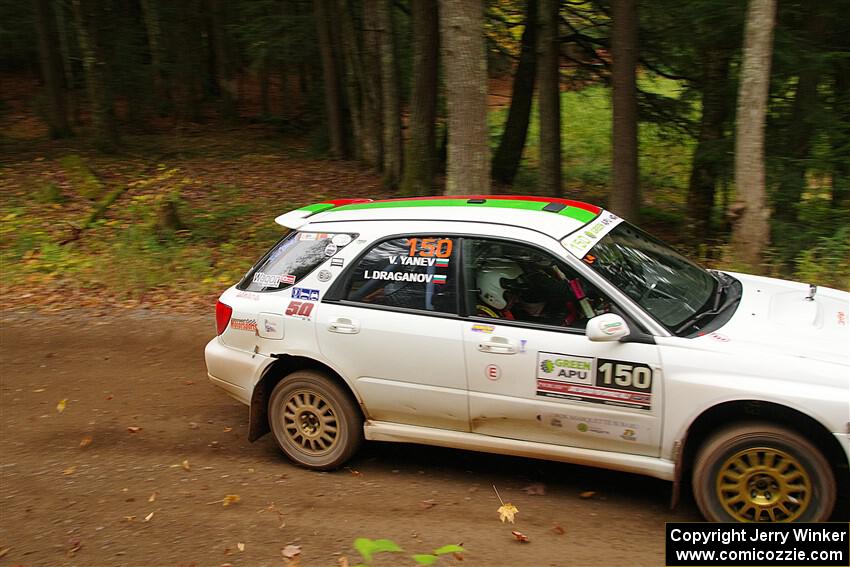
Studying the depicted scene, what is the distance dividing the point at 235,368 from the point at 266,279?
2.35 feet

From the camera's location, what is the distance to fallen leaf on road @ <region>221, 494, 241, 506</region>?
5062mm

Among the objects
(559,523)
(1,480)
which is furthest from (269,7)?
(559,523)

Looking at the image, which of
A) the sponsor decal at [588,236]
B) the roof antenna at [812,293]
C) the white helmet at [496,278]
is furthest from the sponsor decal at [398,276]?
the roof antenna at [812,293]

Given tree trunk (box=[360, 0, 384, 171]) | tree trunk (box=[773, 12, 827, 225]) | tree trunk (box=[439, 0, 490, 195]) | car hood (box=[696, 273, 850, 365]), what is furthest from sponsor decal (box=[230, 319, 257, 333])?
tree trunk (box=[360, 0, 384, 171])

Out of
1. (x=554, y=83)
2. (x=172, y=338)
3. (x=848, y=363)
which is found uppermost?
(x=554, y=83)

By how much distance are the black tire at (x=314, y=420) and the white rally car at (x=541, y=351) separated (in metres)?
0.01

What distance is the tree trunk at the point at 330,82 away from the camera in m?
17.6

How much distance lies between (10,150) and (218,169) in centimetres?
545

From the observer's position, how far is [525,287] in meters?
4.90

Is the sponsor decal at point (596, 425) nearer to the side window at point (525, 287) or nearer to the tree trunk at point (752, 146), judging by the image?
the side window at point (525, 287)

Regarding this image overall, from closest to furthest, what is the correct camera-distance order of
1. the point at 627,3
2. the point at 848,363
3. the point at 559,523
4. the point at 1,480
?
the point at 848,363 → the point at 559,523 → the point at 1,480 → the point at 627,3

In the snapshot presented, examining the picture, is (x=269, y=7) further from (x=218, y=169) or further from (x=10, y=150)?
(x=10, y=150)

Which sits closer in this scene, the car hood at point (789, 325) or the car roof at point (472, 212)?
the car hood at point (789, 325)

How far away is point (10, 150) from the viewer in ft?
60.4
